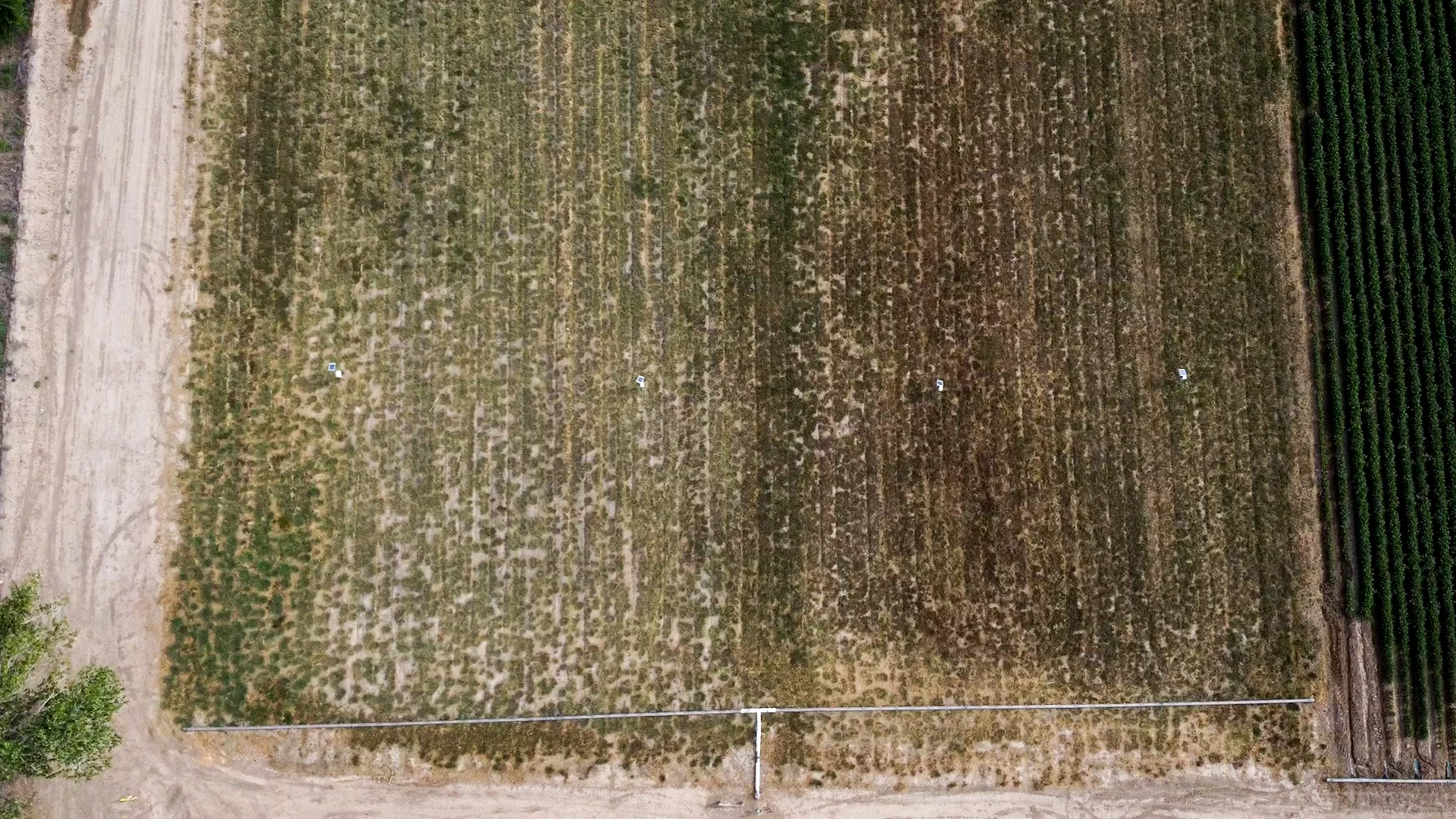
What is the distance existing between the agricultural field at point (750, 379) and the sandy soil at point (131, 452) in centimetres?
88

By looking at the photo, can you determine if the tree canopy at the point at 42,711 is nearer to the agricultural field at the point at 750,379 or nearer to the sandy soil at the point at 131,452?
the sandy soil at the point at 131,452

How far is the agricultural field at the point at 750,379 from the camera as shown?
2292cm

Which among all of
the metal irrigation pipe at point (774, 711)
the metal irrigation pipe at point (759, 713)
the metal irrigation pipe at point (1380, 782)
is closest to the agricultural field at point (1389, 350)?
the metal irrigation pipe at point (1380, 782)

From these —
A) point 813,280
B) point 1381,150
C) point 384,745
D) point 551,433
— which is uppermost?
point 1381,150

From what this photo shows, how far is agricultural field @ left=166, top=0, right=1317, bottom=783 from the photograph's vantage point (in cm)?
2292

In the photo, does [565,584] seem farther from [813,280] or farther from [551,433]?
[813,280]

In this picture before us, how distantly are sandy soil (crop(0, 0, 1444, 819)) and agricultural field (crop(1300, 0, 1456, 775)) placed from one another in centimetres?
369

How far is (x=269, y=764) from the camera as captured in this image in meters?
22.0

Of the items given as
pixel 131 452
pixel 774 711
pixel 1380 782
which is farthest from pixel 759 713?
pixel 131 452

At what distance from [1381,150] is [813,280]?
54.3 feet

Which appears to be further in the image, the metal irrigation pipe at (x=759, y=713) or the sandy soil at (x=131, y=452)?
the metal irrigation pipe at (x=759, y=713)

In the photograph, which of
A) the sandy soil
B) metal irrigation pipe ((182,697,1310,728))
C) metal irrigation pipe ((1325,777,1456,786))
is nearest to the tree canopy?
the sandy soil

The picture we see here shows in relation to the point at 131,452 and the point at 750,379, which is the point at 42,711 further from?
the point at 750,379

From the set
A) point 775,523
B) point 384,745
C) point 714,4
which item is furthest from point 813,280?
point 384,745
